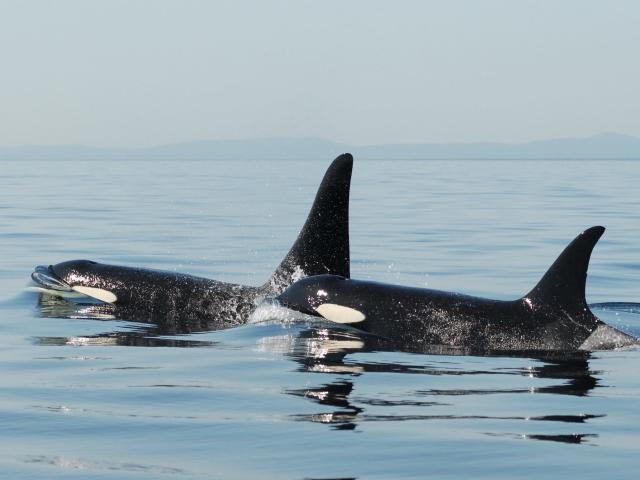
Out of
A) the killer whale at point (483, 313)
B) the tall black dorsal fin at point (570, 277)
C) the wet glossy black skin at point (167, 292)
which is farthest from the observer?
the wet glossy black skin at point (167, 292)

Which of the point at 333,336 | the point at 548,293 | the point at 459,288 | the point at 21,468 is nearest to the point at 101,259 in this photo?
the point at 459,288

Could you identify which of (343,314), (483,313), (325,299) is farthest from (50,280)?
(483,313)

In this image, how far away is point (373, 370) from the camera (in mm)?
9578

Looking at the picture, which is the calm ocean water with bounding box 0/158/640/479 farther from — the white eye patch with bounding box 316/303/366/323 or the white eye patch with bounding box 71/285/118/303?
the white eye patch with bounding box 71/285/118/303

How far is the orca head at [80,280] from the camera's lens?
45.8 ft

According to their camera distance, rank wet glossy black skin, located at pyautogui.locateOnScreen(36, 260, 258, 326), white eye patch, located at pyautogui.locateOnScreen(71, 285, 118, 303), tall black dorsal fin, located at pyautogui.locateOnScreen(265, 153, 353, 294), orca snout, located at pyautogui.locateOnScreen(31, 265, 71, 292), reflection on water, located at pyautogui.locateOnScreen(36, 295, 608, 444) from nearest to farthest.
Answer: reflection on water, located at pyautogui.locateOnScreen(36, 295, 608, 444) → tall black dorsal fin, located at pyautogui.locateOnScreen(265, 153, 353, 294) → wet glossy black skin, located at pyautogui.locateOnScreen(36, 260, 258, 326) → white eye patch, located at pyautogui.locateOnScreen(71, 285, 118, 303) → orca snout, located at pyautogui.locateOnScreen(31, 265, 71, 292)

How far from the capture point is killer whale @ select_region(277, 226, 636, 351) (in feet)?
34.6

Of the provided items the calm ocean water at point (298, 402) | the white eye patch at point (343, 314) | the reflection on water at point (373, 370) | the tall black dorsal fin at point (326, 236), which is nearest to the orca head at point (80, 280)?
the calm ocean water at point (298, 402)

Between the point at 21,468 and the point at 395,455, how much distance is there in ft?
6.67

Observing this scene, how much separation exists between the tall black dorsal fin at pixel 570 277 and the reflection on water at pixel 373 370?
500mm

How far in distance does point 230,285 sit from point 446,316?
11.9 ft

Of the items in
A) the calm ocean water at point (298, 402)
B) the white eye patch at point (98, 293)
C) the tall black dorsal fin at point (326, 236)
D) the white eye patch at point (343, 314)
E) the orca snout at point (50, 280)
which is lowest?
the calm ocean water at point (298, 402)

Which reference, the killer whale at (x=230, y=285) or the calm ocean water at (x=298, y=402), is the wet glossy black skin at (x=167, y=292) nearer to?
the killer whale at (x=230, y=285)

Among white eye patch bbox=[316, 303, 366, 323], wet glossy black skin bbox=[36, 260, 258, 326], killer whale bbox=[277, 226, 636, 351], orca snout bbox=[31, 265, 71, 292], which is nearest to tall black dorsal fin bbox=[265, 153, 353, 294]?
wet glossy black skin bbox=[36, 260, 258, 326]
